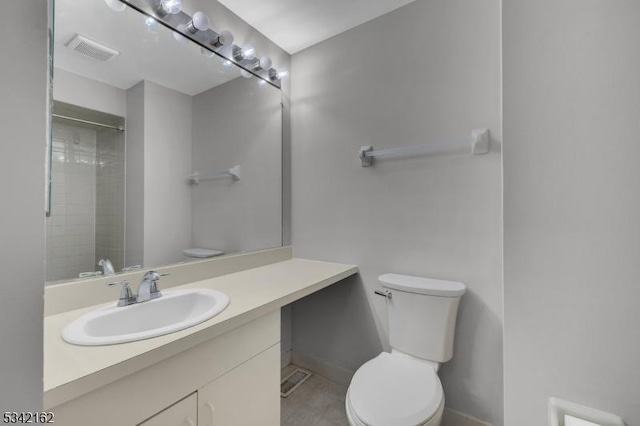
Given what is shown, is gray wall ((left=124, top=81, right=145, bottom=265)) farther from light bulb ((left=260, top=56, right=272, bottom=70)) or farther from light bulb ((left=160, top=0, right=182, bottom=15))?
light bulb ((left=260, top=56, right=272, bottom=70))

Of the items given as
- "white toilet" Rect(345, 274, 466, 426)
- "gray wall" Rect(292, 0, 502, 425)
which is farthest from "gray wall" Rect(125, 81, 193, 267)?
"white toilet" Rect(345, 274, 466, 426)

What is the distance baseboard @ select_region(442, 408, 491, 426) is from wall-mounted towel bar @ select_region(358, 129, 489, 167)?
1364mm

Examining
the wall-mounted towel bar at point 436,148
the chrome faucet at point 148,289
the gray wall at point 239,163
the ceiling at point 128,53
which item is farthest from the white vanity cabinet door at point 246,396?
the ceiling at point 128,53

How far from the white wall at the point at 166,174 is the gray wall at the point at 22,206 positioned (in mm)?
1034

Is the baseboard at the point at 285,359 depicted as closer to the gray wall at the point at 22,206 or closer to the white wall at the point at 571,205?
the white wall at the point at 571,205

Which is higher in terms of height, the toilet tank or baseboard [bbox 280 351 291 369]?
the toilet tank

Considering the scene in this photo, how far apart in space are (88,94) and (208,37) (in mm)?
724

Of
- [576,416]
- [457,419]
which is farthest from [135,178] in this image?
[457,419]

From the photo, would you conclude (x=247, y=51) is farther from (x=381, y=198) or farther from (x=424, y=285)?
(x=424, y=285)

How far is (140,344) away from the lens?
768mm

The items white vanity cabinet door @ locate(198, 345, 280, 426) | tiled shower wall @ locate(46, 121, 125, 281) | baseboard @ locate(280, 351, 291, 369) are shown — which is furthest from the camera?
baseboard @ locate(280, 351, 291, 369)

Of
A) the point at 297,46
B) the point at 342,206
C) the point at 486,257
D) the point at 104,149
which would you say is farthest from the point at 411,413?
the point at 297,46

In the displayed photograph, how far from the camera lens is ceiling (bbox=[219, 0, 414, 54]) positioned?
163 cm

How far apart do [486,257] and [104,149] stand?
71.2 inches
